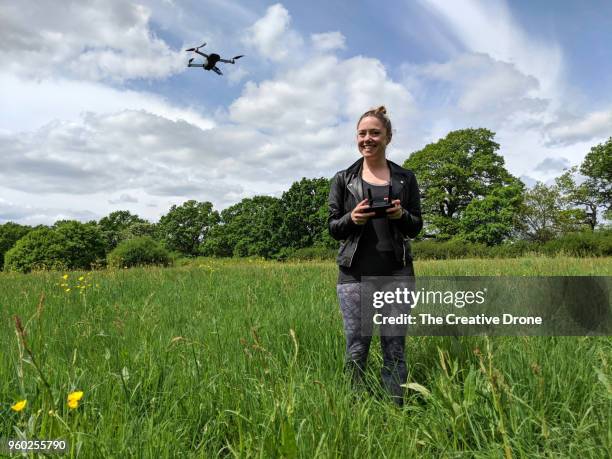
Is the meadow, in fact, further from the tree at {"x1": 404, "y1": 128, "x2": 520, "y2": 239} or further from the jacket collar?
the tree at {"x1": 404, "y1": 128, "x2": 520, "y2": 239}

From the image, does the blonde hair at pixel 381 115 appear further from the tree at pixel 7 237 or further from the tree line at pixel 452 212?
the tree at pixel 7 237

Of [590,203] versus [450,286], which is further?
[590,203]

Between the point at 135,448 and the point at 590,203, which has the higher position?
the point at 590,203

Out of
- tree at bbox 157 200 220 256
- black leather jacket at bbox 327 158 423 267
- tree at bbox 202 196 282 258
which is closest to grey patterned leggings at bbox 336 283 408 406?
black leather jacket at bbox 327 158 423 267

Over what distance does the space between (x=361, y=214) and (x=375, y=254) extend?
12.9 inches

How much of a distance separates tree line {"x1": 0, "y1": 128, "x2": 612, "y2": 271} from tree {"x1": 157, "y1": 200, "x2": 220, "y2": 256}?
41.1ft

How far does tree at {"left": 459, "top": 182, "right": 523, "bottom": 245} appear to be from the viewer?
32656 millimetres

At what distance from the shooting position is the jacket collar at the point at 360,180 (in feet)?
9.39

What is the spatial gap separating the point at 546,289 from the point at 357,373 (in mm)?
4430

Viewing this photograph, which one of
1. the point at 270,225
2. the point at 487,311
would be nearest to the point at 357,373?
the point at 487,311

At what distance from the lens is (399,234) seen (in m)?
2.76

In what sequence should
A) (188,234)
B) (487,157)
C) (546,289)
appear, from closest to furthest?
(546,289) < (487,157) < (188,234)

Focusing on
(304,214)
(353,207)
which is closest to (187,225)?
(304,214)

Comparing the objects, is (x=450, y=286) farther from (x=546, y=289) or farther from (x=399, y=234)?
(x=399, y=234)
